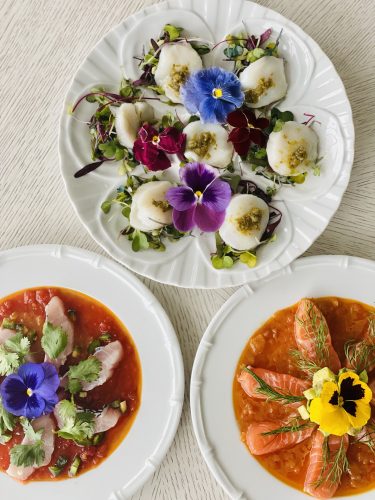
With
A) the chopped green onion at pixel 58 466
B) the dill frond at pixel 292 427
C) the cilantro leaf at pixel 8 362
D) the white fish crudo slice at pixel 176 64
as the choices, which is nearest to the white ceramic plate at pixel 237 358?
the dill frond at pixel 292 427

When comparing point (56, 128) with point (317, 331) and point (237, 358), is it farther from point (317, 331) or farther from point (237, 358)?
point (317, 331)

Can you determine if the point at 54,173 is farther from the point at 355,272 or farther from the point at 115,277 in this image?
the point at 355,272

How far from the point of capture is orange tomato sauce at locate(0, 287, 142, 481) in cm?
187

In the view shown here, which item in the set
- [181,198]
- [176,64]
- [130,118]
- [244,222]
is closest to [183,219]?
[181,198]

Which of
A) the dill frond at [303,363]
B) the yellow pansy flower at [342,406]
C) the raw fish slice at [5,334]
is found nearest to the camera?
the yellow pansy flower at [342,406]

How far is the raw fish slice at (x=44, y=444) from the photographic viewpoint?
1.85 m

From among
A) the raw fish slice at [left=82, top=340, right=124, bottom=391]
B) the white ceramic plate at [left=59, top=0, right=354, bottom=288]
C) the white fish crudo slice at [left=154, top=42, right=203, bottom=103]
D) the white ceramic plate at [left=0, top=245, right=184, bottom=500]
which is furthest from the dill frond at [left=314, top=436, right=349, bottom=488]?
the white fish crudo slice at [left=154, top=42, right=203, bottom=103]

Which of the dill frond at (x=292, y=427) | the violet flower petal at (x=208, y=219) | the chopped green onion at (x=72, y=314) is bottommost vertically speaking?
the dill frond at (x=292, y=427)

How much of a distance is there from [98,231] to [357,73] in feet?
3.29

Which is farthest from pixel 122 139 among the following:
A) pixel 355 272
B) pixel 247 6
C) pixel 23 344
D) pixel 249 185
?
pixel 355 272

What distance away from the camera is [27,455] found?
5.91 feet

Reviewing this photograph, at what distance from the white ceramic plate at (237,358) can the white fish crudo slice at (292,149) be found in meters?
0.32

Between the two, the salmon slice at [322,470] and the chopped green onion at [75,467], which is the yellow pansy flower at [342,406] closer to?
the salmon slice at [322,470]

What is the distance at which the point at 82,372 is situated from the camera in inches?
70.9
